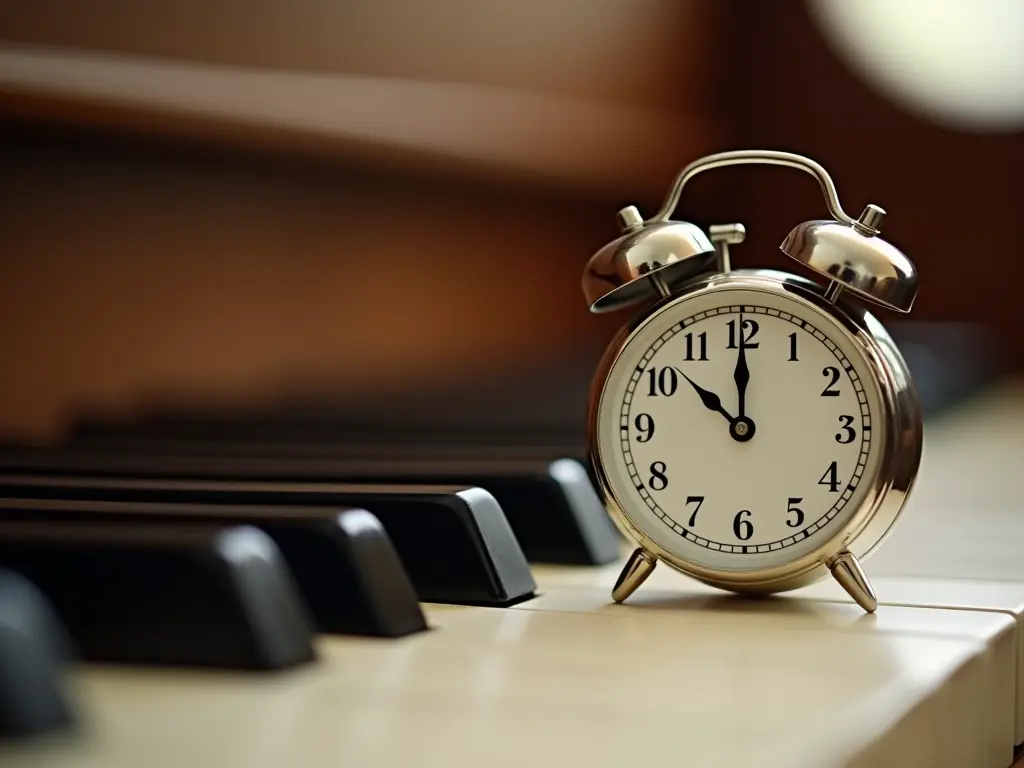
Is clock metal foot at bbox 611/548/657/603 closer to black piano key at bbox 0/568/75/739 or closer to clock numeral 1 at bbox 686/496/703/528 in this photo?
clock numeral 1 at bbox 686/496/703/528

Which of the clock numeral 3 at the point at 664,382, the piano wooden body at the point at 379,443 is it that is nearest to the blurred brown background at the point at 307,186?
the piano wooden body at the point at 379,443

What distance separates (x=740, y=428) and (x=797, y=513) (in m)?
0.06

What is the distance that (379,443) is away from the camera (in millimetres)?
1108

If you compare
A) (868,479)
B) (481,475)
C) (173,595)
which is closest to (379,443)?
(481,475)

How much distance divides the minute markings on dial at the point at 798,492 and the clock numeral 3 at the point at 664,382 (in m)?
0.01

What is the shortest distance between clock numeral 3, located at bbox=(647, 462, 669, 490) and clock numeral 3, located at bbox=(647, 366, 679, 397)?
4cm

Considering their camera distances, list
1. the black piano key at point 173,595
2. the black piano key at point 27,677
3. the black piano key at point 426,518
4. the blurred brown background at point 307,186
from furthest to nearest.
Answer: the blurred brown background at point 307,186 → the black piano key at point 426,518 → the black piano key at point 173,595 → the black piano key at point 27,677

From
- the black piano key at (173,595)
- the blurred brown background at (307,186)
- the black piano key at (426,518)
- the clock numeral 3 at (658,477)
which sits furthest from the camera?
the blurred brown background at (307,186)

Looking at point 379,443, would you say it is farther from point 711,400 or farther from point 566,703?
point 566,703

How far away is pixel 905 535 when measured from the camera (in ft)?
3.53

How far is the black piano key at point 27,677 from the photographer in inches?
16.8

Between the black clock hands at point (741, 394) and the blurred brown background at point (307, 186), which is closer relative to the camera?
the black clock hands at point (741, 394)

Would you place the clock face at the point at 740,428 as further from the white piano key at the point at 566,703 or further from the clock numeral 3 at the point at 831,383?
the white piano key at the point at 566,703

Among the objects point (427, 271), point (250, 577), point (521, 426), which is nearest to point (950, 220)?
point (427, 271)
